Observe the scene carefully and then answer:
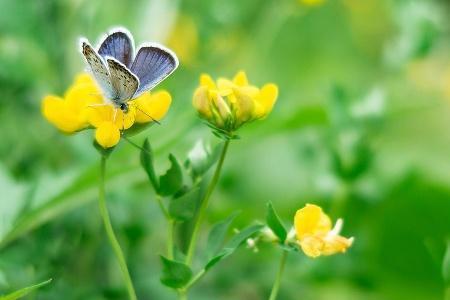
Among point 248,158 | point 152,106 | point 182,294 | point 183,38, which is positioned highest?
point 183,38

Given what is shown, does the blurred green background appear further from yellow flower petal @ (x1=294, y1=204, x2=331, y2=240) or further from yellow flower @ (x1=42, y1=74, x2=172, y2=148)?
yellow flower petal @ (x1=294, y1=204, x2=331, y2=240)

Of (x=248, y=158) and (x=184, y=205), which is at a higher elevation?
(x=248, y=158)

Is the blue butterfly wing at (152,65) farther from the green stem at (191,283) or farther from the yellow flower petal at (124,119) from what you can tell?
the green stem at (191,283)

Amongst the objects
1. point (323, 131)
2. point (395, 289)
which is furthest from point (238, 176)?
point (395, 289)

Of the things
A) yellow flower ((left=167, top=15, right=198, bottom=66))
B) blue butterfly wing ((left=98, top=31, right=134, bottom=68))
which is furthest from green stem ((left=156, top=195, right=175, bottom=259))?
yellow flower ((left=167, top=15, right=198, bottom=66))

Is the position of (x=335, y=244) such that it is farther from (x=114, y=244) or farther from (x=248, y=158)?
(x=248, y=158)

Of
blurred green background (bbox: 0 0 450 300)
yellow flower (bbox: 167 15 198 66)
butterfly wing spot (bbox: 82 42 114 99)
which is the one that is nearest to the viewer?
butterfly wing spot (bbox: 82 42 114 99)

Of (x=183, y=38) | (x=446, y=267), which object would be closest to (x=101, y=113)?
(x=446, y=267)

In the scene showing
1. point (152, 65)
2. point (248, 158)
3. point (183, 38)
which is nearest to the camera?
point (152, 65)
